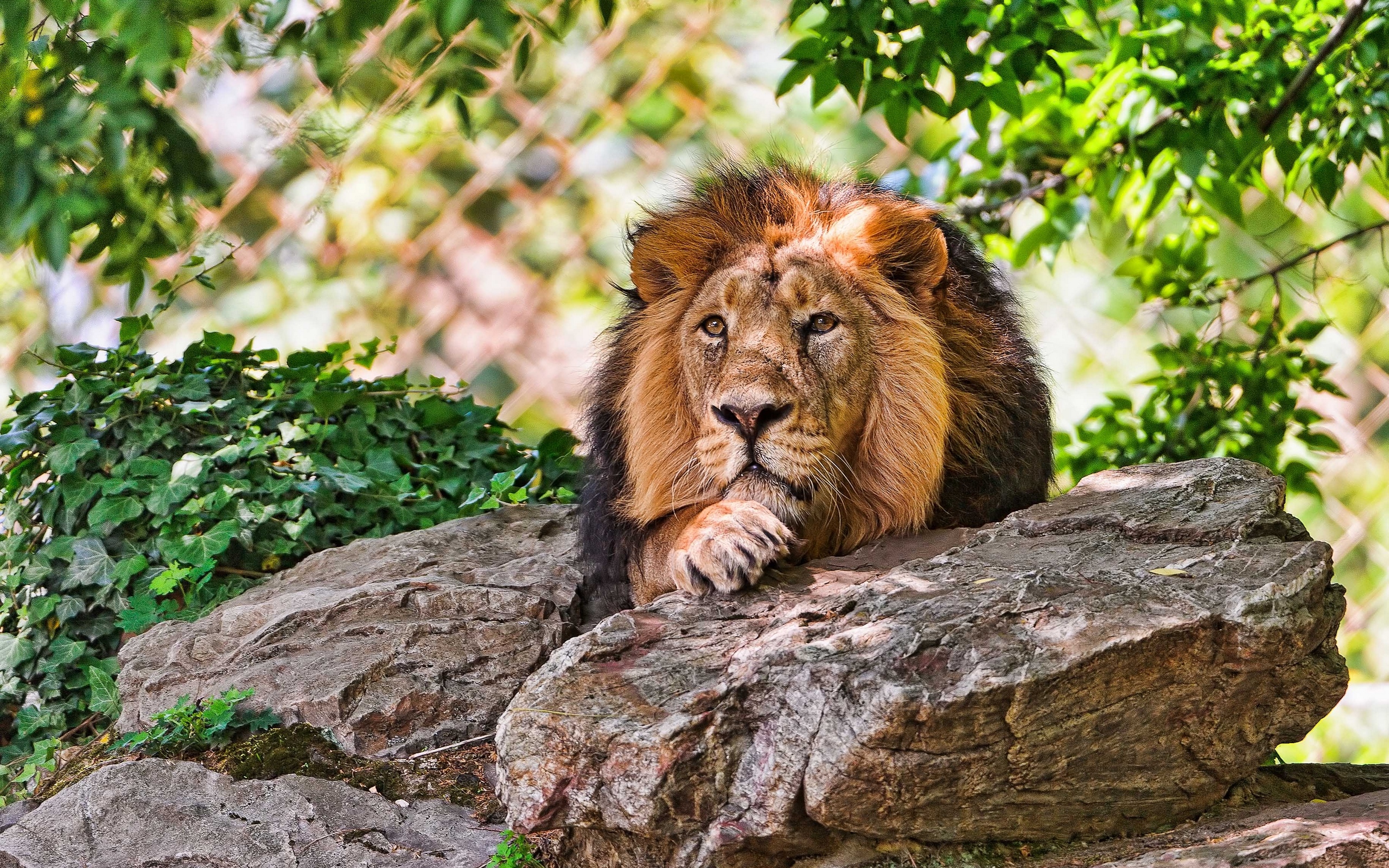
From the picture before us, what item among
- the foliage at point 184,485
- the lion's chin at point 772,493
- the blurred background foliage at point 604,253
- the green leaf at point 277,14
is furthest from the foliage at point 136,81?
the blurred background foliage at point 604,253

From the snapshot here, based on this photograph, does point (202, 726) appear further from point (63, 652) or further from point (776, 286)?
point (776, 286)

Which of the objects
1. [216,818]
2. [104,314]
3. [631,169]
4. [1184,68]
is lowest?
[216,818]

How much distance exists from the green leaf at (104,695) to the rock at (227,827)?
87 cm

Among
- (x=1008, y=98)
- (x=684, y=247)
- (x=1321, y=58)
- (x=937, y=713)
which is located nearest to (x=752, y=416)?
(x=684, y=247)

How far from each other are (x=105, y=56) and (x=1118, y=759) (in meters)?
2.21

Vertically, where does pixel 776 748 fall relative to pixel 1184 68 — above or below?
below

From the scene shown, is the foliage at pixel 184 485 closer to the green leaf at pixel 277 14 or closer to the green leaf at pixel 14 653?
the green leaf at pixel 14 653

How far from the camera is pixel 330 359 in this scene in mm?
5457

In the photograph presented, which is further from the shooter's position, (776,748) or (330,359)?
(330,359)

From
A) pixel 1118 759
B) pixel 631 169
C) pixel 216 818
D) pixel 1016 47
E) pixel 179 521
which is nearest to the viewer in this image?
pixel 1118 759

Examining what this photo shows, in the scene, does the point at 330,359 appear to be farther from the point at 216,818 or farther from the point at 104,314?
the point at 216,818

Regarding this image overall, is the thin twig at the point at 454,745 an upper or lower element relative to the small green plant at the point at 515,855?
upper

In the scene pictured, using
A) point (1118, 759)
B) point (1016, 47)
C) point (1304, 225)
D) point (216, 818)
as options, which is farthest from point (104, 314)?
point (1304, 225)

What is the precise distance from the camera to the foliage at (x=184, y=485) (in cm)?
421
